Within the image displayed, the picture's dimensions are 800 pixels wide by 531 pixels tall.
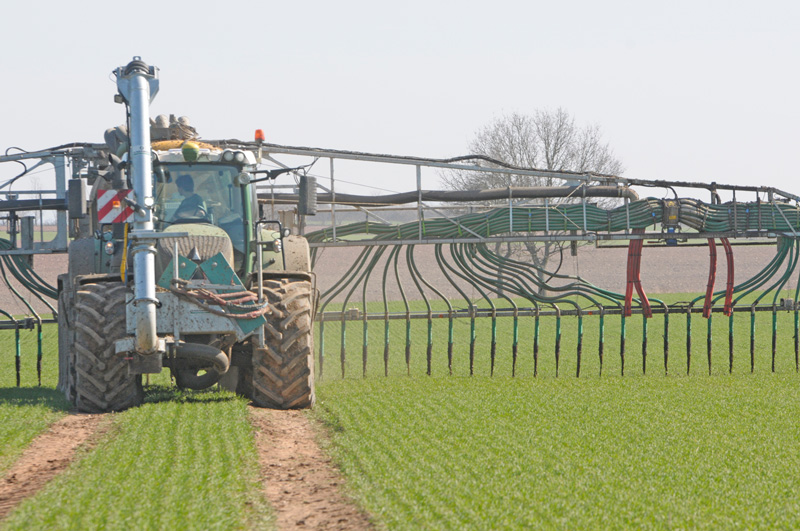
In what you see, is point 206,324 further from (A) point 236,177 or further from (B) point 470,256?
(B) point 470,256

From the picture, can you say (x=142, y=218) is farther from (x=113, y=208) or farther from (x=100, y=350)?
(x=100, y=350)

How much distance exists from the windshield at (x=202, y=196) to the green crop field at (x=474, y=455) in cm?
201

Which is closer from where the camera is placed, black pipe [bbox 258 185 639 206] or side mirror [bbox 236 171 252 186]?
side mirror [bbox 236 171 252 186]

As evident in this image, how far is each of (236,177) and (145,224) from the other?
2.15m

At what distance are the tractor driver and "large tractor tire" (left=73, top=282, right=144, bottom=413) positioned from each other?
1342mm

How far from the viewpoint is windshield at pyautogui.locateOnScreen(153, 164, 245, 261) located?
33.9 ft

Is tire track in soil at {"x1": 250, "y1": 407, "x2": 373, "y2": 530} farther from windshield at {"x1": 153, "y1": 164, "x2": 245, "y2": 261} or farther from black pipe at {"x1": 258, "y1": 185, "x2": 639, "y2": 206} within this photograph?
black pipe at {"x1": 258, "y1": 185, "x2": 639, "y2": 206}

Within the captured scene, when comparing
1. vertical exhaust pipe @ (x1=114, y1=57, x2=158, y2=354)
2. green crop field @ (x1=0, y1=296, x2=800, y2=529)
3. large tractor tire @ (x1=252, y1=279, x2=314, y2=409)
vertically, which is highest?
vertical exhaust pipe @ (x1=114, y1=57, x2=158, y2=354)

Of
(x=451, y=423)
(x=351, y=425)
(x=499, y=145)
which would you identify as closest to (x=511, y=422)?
(x=451, y=423)

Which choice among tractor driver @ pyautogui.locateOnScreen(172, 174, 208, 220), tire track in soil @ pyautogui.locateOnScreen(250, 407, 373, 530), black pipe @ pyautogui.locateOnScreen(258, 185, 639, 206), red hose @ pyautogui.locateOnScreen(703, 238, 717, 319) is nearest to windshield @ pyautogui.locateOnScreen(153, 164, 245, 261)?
tractor driver @ pyautogui.locateOnScreen(172, 174, 208, 220)

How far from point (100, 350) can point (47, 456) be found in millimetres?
1520

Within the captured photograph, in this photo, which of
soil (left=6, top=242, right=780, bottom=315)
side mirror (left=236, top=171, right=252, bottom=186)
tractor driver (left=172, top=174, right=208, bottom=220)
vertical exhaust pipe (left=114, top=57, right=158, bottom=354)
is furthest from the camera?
soil (left=6, top=242, right=780, bottom=315)

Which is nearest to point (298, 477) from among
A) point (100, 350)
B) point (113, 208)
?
point (100, 350)

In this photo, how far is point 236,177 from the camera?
10.5m
